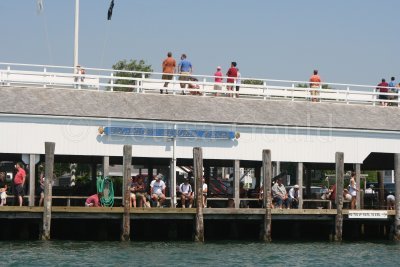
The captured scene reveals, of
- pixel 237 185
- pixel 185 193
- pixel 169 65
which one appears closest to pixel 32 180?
pixel 185 193

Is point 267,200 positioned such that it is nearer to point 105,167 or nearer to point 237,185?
point 237,185

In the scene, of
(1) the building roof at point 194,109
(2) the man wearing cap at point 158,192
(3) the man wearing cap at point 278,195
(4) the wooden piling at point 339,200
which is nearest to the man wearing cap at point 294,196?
(3) the man wearing cap at point 278,195

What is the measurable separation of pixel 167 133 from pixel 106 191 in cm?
402

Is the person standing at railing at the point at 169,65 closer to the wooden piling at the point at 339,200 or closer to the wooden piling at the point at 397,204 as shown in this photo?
the wooden piling at the point at 339,200

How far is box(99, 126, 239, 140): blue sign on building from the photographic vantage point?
39531 millimetres

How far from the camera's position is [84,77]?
135 ft

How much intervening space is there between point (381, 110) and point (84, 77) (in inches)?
525

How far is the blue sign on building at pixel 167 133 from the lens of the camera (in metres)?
39.5

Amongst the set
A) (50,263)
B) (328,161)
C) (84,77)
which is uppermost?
(84,77)

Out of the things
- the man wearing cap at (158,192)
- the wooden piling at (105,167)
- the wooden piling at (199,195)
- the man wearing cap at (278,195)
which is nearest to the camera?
the wooden piling at (199,195)

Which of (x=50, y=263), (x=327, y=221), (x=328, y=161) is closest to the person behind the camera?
(x=50, y=263)

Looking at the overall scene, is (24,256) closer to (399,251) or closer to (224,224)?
(224,224)

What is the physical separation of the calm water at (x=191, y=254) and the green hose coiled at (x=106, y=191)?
175 cm

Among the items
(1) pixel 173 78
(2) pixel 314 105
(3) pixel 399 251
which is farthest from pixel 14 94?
(3) pixel 399 251
